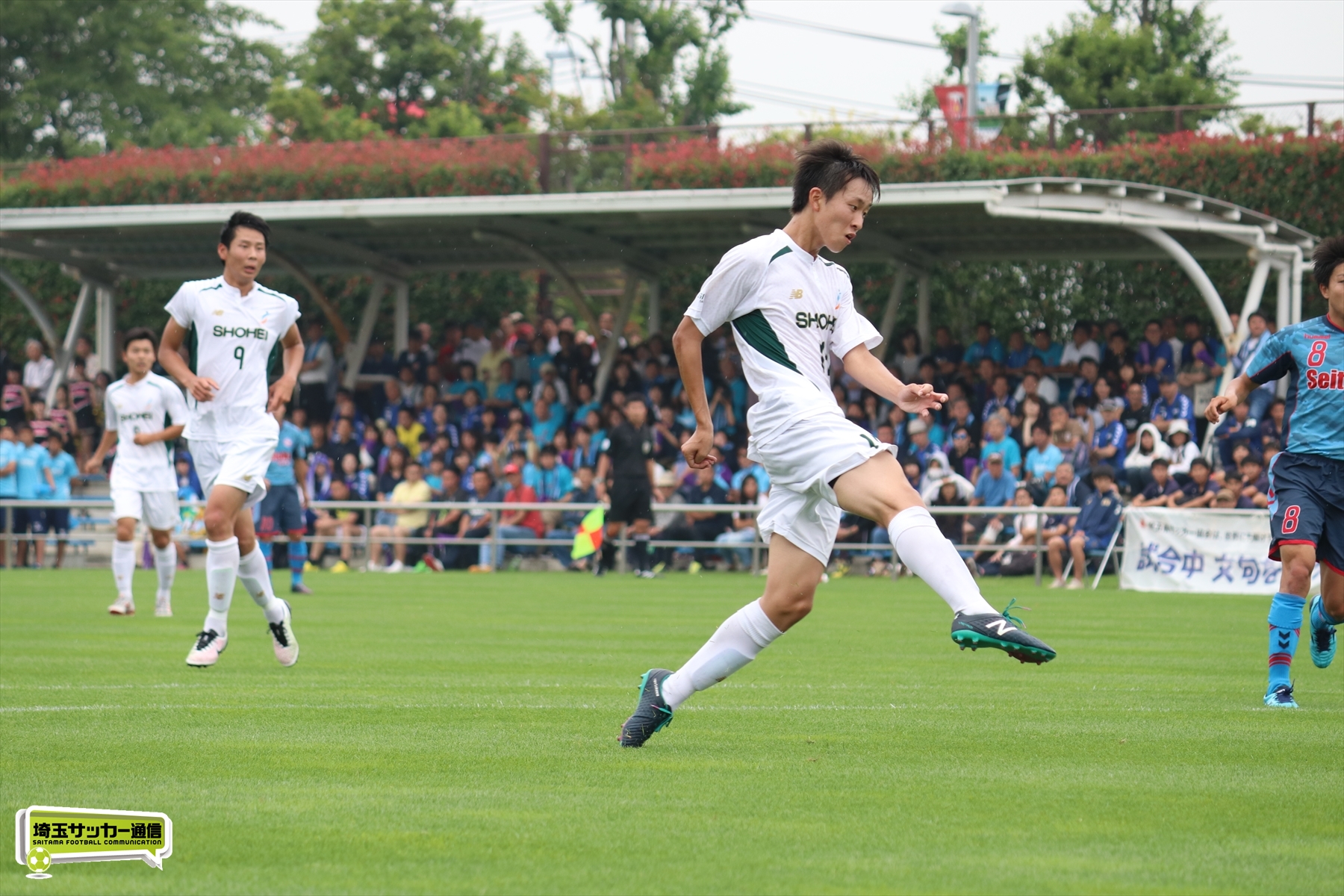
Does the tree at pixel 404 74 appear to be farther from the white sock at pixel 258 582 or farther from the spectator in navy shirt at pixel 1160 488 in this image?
the white sock at pixel 258 582

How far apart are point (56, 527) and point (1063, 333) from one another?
17.3 meters

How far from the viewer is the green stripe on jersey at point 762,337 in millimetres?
6250

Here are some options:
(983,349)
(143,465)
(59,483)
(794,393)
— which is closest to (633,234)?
(983,349)

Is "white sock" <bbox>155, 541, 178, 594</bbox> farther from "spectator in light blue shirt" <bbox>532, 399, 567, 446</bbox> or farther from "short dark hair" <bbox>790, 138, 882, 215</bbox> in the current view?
"spectator in light blue shirt" <bbox>532, 399, 567, 446</bbox>

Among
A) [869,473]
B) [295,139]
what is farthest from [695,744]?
[295,139]

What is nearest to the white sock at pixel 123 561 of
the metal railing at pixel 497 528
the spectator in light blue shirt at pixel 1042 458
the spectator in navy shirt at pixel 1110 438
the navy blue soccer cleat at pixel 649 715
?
the metal railing at pixel 497 528

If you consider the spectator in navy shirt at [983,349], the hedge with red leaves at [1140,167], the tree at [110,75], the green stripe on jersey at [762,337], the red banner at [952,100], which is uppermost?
the tree at [110,75]

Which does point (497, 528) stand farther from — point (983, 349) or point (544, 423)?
point (983, 349)

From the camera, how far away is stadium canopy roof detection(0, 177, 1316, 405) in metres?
22.7

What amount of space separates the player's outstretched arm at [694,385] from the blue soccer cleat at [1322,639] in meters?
3.67

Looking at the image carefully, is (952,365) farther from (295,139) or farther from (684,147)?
(295,139)

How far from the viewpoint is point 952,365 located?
25.2 metres

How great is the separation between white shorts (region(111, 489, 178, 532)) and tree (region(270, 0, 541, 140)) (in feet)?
112

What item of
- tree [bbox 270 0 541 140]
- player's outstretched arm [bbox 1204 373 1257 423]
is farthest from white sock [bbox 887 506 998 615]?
tree [bbox 270 0 541 140]
